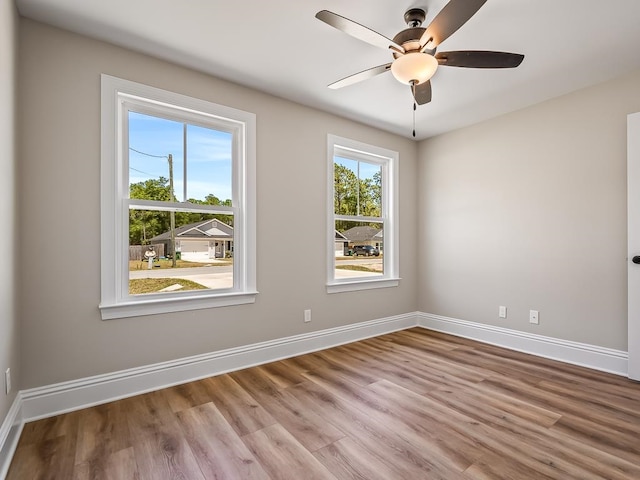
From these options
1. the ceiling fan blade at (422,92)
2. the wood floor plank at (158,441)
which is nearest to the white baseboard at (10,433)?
the wood floor plank at (158,441)

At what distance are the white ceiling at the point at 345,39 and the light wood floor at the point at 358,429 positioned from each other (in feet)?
8.27

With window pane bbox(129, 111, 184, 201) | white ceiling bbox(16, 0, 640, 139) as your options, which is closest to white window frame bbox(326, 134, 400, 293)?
white ceiling bbox(16, 0, 640, 139)

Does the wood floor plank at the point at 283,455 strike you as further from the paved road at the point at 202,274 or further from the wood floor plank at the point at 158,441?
the paved road at the point at 202,274

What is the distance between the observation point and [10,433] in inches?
71.2

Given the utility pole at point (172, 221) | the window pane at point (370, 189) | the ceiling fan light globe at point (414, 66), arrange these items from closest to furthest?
1. the ceiling fan light globe at point (414, 66)
2. the utility pole at point (172, 221)
3. the window pane at point (370, 189)

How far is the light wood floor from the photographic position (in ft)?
5.40

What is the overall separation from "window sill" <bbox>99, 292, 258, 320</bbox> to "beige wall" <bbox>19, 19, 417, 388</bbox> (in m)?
0.06

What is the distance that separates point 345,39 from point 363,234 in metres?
2.25

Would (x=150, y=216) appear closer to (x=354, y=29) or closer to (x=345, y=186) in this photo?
(x=354, y=29)

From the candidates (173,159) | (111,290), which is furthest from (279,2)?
(111,290)

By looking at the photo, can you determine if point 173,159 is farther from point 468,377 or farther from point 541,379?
point 541,379

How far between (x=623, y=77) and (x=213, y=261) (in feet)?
12.6

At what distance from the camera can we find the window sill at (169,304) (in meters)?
2.35

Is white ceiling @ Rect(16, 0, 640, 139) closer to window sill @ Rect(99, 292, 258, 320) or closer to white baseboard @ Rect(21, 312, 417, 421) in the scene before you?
window sill @ Rect(99, 292, 258, 320)
